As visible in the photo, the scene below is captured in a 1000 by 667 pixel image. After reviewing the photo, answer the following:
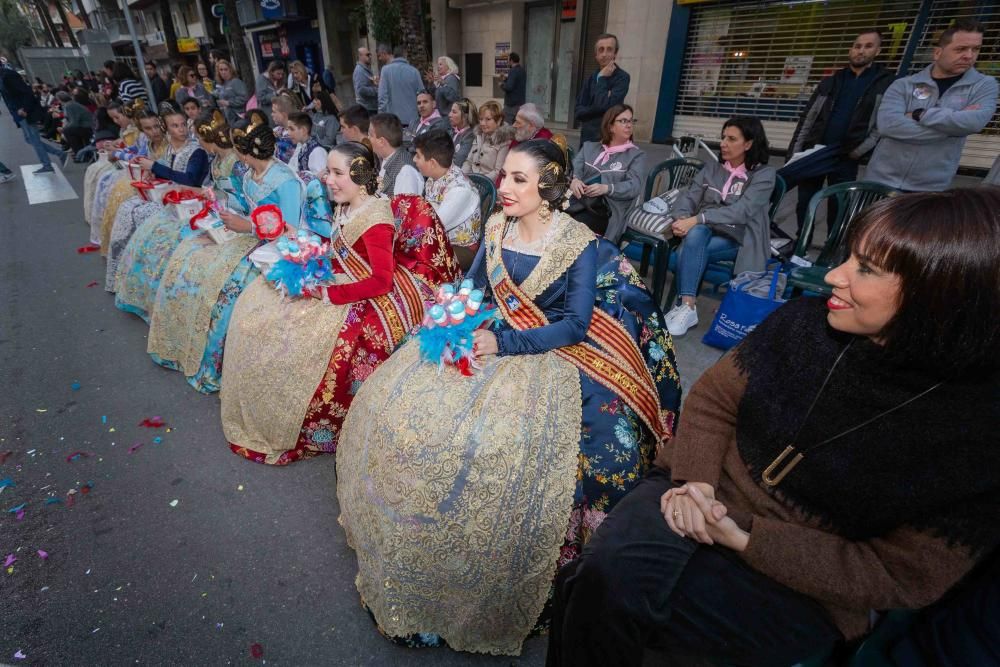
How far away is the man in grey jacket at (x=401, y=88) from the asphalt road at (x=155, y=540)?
561 centimetres

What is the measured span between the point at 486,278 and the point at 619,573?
146 cm

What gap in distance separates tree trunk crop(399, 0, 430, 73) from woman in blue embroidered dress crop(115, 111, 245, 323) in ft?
23.6

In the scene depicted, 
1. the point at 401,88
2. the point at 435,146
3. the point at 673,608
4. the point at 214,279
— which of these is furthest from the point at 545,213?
the point at 401,88

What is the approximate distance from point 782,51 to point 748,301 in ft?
26.8

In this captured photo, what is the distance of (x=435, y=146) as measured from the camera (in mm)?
3572

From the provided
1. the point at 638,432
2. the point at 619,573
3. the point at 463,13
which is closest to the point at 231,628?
the point at 619,573

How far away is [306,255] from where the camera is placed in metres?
2.61

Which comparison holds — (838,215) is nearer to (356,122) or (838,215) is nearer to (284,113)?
(356,122)

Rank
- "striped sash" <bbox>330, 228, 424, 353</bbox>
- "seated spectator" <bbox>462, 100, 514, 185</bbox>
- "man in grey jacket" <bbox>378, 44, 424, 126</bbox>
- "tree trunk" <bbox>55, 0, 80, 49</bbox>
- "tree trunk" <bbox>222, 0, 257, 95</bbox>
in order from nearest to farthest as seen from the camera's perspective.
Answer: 1. "striped sash" <bbox>330, 228, 424, 353</bbox>
2. "seated spectator" <bbox>462, 100, 514, 185</bbox>
3. "man in grey jacket" <bbox>378, 44, 424, 126</bbox>
4. "tree trunk" <bbox>222, 0, 257, 95</bbox>
5. "tree trunk" <bbox>55, 0, 80, 49</bbox>

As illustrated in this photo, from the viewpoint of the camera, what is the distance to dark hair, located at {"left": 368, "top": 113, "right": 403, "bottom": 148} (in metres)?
3.98

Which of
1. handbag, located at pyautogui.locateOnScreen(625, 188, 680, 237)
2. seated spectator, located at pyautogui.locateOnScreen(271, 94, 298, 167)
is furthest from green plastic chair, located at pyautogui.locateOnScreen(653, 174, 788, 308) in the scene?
seated spectator, located at pyautogui.locateOnScreen(271, 94, 298, 167)

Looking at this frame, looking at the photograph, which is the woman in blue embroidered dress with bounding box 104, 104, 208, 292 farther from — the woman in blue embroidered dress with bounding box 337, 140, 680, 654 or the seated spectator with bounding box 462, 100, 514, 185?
the woman in blue embroidered dress with bounding box 337, 140, 680, 654

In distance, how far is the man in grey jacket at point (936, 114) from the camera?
3.39 meters

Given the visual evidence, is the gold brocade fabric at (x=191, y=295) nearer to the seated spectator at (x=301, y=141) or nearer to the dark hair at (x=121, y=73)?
the seated spectator at (x=301, y=141)
